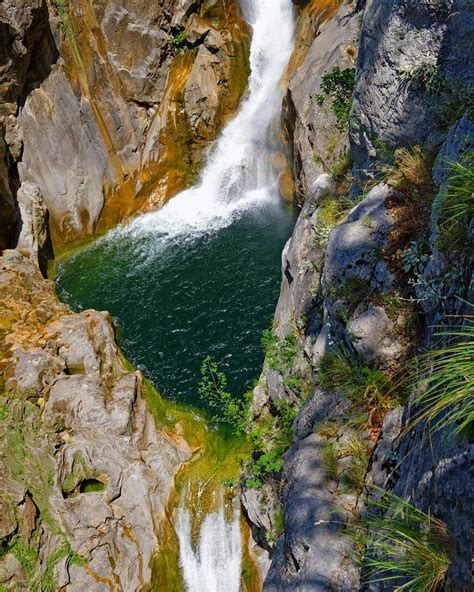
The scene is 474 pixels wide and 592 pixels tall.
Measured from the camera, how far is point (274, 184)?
19359 millimetres

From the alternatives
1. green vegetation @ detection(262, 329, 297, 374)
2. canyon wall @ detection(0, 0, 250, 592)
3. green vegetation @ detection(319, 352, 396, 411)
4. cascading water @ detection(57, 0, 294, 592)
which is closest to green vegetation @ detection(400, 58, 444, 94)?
green vegetation @ detection(319, 352, 396, 411)

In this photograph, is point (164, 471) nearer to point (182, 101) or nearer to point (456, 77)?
point (456, 77)

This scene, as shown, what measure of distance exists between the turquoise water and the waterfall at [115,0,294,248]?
0.88m

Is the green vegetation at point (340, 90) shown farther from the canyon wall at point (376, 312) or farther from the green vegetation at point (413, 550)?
the green vegetation at point (413, 550)

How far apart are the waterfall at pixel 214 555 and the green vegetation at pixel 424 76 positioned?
722 cm

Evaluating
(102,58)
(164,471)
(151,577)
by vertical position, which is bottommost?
(151,577)

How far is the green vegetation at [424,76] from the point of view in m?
6.13

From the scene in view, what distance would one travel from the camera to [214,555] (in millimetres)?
9133

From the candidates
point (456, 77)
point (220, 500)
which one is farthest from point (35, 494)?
point (456, 77)

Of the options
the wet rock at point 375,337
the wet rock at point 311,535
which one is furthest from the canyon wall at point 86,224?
the wet rock at point 375,337

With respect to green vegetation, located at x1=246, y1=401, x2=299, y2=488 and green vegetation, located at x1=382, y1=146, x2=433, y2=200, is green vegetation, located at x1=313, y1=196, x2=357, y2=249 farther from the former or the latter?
green vegetation, located at x1=246, y1=401, x2=299, y2=488

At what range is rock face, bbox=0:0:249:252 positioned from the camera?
1828cm

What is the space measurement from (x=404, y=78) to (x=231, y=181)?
46.0 feet

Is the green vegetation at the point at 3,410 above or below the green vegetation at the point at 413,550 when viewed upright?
below
